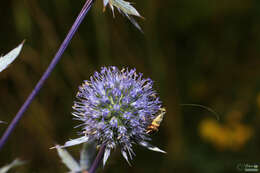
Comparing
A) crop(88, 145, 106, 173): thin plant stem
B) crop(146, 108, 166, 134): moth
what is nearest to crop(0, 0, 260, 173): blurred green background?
crop(146, 108, 166, 134): moth

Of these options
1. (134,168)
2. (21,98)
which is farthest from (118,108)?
(21,98)

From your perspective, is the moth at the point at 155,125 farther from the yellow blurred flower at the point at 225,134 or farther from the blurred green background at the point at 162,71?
the yellow blurred flower at the point at 225,134

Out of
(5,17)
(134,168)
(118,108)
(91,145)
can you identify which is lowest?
(134,168)

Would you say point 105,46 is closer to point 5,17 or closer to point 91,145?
point 5,17

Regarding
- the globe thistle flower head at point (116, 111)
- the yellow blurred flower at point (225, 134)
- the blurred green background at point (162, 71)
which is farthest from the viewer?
the yellow blurred flower at point (225, 134)

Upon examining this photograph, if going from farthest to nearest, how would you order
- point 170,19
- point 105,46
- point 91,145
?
1. point 170,19
2. point 105,46
3. point 91,145

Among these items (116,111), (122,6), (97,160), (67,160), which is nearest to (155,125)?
(116,111)

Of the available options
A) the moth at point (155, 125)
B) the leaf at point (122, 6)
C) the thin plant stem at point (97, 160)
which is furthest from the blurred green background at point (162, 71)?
the leaf at point (122, 6)

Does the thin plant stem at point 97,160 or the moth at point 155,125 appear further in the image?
the moth at point 155,125
